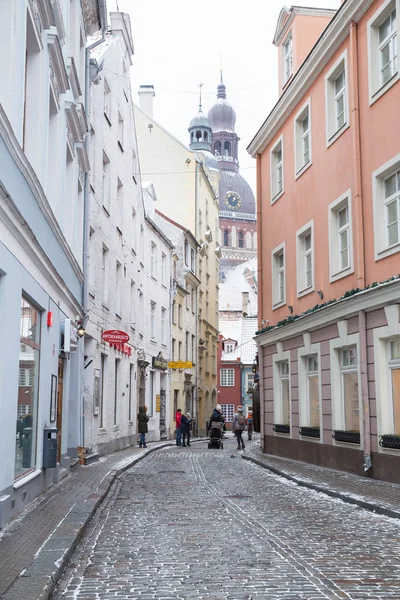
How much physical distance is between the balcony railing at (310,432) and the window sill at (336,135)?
6696mm

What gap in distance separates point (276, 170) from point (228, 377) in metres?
47.6

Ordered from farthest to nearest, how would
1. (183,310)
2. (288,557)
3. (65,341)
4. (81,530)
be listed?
1. (183,310)
2. (65,341)
3. (81,530)
4. (288,557)

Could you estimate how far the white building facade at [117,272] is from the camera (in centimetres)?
1992

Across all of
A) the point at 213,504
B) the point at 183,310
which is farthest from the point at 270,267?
the point at 183,310

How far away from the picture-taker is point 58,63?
1197 centimetres

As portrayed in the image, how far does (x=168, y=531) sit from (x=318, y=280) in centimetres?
1021

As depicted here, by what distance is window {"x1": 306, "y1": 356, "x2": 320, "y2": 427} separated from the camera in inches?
715

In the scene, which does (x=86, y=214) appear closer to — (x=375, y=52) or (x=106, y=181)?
(x=106, y=181)

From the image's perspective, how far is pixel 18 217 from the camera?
8461 millimetres

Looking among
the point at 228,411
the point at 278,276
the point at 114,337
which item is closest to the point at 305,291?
the point at 278,276

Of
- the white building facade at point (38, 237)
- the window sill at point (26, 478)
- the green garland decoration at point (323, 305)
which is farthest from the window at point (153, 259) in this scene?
the window sill at point (26, 478)

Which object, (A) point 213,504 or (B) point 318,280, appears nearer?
(A) point 213,504

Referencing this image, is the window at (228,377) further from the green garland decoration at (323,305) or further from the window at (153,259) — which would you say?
Result: the green garland decoration at (323,305)

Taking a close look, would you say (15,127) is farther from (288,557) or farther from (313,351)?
(313,351)
